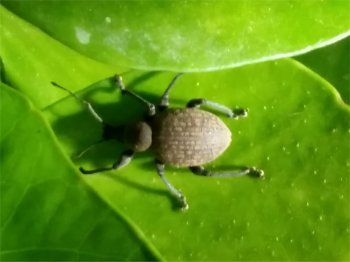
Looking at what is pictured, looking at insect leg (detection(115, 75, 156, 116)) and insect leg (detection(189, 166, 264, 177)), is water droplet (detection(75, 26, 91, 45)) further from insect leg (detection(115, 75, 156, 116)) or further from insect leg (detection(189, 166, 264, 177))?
insect leg (detection(189, 166, 264, 177))

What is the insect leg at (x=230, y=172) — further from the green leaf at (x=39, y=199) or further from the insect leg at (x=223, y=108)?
the green leaf at (x=39, y=199)

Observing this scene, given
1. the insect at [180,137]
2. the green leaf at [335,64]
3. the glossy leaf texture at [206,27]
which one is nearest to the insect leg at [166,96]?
the insect at [180,137]

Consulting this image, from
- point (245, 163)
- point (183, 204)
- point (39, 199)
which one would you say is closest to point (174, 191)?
point (183, 204)

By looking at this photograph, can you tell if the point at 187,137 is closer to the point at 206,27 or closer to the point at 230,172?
the point at 230,172

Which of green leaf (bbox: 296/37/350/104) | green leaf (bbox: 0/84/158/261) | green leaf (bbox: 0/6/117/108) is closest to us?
green leaf (bbox: 0/84/158/261)

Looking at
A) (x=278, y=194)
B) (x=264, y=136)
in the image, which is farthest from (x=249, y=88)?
(x=278, y=194)

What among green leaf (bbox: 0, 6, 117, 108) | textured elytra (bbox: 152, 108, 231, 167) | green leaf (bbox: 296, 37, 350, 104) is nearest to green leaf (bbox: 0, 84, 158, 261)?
green leaf (bbox: 0, 6, 117, 108)

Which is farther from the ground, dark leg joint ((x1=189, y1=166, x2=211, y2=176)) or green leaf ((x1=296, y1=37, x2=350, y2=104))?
green leaf ((x1=296, y1=37, x2=350, y2=104))

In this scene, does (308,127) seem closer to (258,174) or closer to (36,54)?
(258,174)
